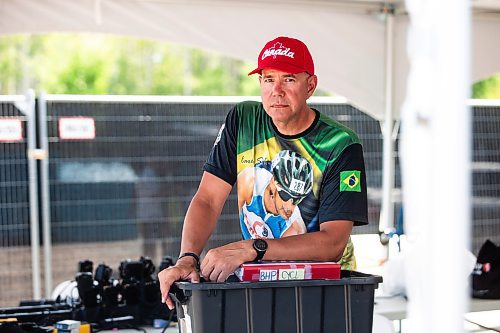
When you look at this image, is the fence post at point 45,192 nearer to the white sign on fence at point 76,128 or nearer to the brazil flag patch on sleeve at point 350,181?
the white sign on fence at point 76,128

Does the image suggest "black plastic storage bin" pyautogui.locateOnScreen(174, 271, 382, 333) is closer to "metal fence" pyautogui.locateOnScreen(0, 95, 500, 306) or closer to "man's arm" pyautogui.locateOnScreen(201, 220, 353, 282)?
"man's arm" pyautogui.locateOnScreen(201, 220, 353, 282)

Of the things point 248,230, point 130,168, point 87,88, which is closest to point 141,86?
point 87,88

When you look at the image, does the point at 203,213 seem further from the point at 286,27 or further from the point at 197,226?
the point at 286,27

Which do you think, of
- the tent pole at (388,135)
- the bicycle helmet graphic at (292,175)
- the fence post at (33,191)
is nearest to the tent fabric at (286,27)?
the tent pole at (388,135)

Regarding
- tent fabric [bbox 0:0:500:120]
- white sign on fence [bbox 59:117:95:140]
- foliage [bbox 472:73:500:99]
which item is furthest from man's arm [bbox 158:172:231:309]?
foliage [bbox 472:73:500:99]

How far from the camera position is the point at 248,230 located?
8.10 feet

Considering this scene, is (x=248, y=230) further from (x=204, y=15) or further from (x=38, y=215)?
(x=38, y=215)

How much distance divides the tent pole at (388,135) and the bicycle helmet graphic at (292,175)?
3.21m

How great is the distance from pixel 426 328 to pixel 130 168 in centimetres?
518

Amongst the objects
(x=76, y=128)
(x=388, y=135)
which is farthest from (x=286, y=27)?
(x=76, y=128)

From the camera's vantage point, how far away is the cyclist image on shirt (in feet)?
7.73

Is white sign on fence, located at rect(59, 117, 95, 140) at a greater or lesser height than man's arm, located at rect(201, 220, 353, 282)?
greater

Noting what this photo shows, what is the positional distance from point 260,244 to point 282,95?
0.56 meters

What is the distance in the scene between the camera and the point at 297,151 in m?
2.38
